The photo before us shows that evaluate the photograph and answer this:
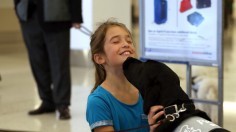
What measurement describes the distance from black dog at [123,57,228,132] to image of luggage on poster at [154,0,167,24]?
241 centimetres

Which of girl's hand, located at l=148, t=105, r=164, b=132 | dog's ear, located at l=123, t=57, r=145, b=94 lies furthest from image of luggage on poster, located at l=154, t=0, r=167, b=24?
girl's hand, located at l=148, t=105, r=164, b=132

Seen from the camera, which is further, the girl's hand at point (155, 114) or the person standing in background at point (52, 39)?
the person standing in background at point (52, 39)

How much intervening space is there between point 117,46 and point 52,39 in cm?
320

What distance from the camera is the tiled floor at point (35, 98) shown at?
519 centimetres

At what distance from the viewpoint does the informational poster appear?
3873 millimetres

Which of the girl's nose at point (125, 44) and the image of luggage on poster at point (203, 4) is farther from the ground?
the image of luggage on poster at point (203, 4)

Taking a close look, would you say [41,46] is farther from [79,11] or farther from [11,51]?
[11,51]

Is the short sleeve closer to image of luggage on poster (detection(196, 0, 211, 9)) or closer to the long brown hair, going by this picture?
the long brown hair

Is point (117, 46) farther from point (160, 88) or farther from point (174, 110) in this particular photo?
point (174, 110)

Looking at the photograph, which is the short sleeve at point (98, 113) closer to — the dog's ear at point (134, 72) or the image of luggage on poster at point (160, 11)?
the dog's ear at point (134, 72)

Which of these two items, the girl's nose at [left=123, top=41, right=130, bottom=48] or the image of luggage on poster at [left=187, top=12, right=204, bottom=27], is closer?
the girl's nose at [left=123, top=41, right=130, bottom=48]

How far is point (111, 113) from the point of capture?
6.72 feet

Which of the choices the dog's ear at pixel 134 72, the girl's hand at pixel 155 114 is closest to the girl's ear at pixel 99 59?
the dog's ear at pixel 134 72

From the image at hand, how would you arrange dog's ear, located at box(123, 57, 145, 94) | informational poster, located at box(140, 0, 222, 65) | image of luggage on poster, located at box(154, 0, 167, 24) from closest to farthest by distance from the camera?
1. dog's ear, located at box(123, 57, 145, 94)
2. informational poster, located at box(140, 0, 222, 65)
3. image of luggage on poster, located at box(154, 0, 167, 24)
